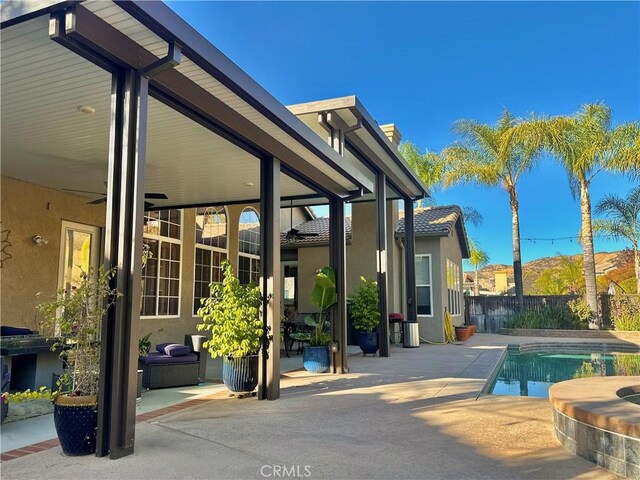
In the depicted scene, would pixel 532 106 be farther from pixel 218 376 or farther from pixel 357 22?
pixel 218 376

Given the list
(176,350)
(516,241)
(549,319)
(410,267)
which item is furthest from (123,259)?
(516,241)

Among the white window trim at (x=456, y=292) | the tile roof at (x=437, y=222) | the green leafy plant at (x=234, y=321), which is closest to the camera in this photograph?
the green leafy plant at (x=234, y=321)

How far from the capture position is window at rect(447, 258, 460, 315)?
17.0 meters

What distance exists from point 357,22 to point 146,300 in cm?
854

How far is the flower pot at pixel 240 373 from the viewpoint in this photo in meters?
6.09

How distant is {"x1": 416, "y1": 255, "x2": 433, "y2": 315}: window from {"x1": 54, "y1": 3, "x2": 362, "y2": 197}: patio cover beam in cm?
875

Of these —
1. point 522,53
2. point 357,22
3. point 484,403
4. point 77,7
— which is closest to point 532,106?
point 522,53

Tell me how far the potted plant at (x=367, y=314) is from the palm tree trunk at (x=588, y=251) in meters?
11.0

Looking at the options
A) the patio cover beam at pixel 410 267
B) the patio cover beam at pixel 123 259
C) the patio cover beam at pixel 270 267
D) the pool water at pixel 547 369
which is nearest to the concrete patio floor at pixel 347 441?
the patio cover beam at pixel 123 259

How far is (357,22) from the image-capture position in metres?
12.3

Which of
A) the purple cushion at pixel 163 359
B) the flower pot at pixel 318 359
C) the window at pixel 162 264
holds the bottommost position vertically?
the flower pot at pixel 318 359

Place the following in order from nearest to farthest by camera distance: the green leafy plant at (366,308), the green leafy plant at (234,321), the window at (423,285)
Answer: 1. the green leafy plant at (234,321)
2. the green leafy plant at (366,308)
3. the window at (423,285)

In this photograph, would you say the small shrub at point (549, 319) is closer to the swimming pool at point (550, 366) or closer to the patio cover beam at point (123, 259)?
the swimming pool at point (550, 366)

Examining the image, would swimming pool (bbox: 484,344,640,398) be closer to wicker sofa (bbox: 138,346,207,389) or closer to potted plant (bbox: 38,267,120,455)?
wicker sofa (bbox: 138,346,207,389)
